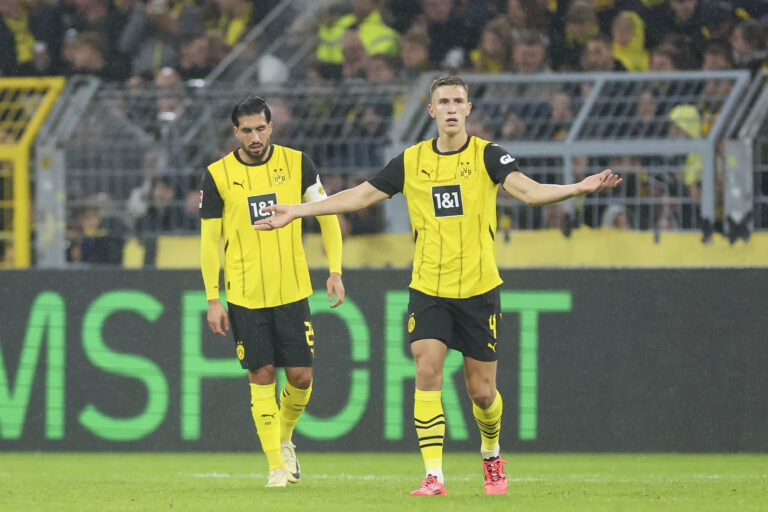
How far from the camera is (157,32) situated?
540 inches

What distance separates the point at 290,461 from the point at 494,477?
129cm

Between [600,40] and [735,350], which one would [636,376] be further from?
[600,40]

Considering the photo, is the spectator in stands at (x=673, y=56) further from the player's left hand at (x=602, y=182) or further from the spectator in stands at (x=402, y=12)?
the player's left hand at (x=602, y=182)

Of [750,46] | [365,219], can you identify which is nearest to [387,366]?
[365,219]

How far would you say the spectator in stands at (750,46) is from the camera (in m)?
11.5

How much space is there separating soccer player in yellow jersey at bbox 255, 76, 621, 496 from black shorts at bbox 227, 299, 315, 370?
90cm

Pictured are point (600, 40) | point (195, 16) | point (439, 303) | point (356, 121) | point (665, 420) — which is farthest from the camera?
point (195, 16)

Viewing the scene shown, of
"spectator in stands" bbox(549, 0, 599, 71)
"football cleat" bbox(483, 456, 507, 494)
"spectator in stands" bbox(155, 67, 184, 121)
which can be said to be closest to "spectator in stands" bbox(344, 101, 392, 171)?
"spectator in stands" bbox(155, 67, 184, 121)

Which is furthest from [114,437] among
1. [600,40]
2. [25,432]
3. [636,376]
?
[600,40]

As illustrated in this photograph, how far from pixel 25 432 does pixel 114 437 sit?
637 millimetres

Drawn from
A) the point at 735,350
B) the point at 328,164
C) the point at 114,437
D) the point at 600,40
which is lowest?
the point at 114,437

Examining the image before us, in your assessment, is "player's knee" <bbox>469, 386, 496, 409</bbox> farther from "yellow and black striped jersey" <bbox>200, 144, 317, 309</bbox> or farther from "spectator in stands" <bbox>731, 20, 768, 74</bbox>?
"spectator in stands" <bbox>731, 20, 768, 74</bbox>

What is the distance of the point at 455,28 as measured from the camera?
12.8 m

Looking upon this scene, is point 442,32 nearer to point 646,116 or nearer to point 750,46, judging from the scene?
point 750,46
